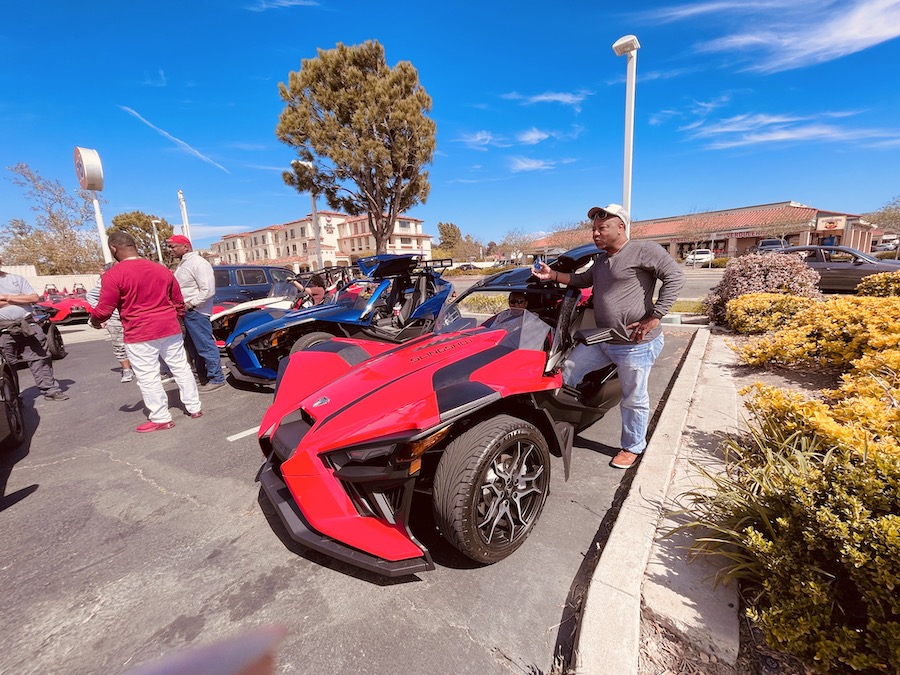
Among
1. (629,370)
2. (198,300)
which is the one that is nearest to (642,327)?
(629,370)

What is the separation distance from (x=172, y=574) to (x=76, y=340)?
12.2 m

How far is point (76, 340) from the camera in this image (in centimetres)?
1042

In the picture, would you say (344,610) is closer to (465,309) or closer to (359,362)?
(359,362)

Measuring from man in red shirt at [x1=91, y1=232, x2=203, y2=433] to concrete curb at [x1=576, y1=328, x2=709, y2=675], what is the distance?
13.9 ft

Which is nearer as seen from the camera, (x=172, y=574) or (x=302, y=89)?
(x=172, y=574)

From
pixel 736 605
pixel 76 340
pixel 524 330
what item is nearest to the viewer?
pixel 736 605

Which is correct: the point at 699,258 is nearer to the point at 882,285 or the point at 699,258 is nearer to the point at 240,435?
the point at 882,285

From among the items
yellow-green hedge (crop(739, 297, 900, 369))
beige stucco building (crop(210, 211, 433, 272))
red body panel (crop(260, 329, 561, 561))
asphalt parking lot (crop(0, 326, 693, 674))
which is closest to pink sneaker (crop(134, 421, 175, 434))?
asphalt parking lot (crop(0, 326, 693, 674))

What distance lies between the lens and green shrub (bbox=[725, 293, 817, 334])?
5266 mm

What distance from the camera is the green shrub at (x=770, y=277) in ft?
22.1

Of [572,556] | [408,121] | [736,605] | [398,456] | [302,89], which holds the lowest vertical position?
[572,556]

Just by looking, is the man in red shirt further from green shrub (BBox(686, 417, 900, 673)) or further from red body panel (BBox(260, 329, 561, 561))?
green shrub (BBox(686, 417, 900, 673))

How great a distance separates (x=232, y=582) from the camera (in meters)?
1.96

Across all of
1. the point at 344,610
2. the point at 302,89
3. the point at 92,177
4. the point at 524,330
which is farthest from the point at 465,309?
the point at 302,89
